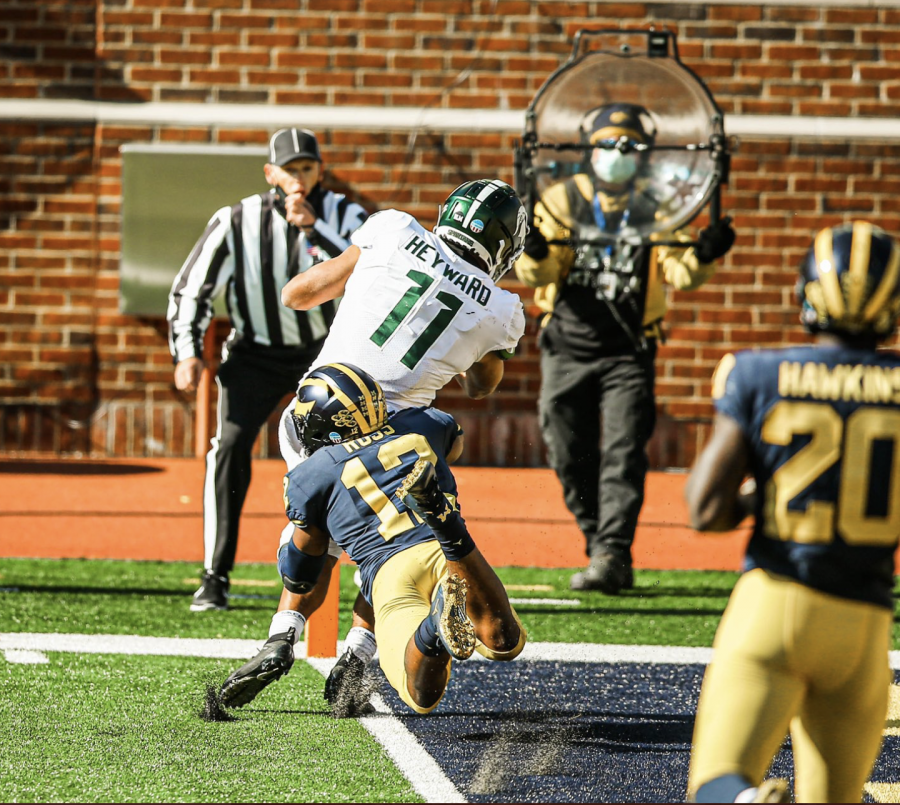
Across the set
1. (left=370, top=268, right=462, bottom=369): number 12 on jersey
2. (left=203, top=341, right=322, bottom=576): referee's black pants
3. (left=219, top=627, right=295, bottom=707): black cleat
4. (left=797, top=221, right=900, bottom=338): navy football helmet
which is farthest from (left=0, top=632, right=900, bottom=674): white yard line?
(left=797, top=221, right=900, bottom=338): navy football helmet

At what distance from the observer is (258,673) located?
4.06 meters

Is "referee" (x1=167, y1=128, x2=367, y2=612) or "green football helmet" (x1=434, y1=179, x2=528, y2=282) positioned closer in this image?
"green football helmet" (x1=434, y1=179, x2=528, y2=282)

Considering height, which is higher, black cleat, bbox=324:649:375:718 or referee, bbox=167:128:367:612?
referee, bbox=167:128:367:612

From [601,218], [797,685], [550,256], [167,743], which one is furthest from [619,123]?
[797,685]

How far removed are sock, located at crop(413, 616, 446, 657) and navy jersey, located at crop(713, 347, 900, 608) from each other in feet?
3.61

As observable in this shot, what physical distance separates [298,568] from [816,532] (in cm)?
201

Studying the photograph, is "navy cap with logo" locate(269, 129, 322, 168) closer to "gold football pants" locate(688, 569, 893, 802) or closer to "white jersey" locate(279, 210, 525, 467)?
"white jersey" locate(279, 210, 525, 467)

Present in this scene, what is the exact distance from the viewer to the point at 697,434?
1090 centimetres

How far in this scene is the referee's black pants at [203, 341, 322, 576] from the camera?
6.08 m

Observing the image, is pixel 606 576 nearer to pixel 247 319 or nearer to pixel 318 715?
pixel 247 319

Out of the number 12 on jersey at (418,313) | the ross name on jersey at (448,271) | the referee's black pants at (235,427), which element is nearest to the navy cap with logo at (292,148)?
the referee's black pants at (235,427)

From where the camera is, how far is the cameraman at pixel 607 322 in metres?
6.72

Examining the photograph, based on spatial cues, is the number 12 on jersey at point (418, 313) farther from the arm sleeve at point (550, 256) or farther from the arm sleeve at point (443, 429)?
the arm sleeve at point (550, 256)

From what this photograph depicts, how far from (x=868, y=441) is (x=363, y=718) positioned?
7.47 feet
